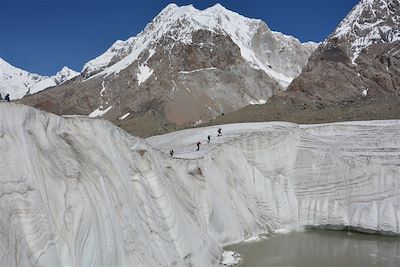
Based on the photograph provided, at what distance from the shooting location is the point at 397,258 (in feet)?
87.5

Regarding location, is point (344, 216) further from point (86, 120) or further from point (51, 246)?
point (51, 246)

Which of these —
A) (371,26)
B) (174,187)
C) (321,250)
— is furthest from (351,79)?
(174,187)

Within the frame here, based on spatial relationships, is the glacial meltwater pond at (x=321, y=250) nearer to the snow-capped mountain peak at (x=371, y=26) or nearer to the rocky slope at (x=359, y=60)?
the rocky slope at (x=359, y=60)

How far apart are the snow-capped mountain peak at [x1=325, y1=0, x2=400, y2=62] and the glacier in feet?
304

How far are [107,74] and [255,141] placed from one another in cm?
15712

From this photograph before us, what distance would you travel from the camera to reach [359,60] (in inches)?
4710

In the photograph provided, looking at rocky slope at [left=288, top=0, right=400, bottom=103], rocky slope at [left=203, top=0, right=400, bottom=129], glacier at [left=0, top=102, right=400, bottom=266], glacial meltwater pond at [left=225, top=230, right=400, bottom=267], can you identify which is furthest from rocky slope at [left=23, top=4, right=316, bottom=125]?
glacial meltwater pond at [left=225, top=230, right=400, bottom=267]

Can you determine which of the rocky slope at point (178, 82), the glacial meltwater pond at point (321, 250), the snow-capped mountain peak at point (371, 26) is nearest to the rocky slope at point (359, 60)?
the snow-capped mountain peak at point (371, 26)

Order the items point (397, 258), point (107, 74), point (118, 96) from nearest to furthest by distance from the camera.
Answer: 1. point (397, 258)
2. point (118, 96)
3. point (107, 74)

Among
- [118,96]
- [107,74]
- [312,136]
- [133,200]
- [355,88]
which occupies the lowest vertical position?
[133,200]

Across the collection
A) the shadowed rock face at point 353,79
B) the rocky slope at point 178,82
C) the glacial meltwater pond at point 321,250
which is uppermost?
the rocky slope at point 178,82

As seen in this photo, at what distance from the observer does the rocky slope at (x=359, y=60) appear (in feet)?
350

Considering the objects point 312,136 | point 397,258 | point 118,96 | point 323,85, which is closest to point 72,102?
point 118,96

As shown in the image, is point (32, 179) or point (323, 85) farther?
point (323, 85)
